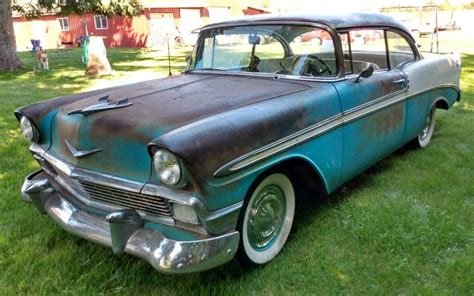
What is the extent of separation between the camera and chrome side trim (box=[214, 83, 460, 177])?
230 cm

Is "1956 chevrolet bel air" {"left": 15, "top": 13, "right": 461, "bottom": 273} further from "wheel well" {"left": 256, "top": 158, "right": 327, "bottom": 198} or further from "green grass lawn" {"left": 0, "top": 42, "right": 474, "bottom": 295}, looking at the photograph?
"green grass lawn" {"left": 0, "top": 42, "right": 474, "bottom": 295}

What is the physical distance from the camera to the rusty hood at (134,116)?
238cm

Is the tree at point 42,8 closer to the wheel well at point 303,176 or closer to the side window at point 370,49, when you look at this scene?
the side window at point 370,49

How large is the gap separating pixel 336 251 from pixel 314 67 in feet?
4.65

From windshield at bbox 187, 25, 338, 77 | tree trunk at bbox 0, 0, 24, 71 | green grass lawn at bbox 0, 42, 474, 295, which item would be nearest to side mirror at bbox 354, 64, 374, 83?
windshield at bbox 187, 25, 338, 77

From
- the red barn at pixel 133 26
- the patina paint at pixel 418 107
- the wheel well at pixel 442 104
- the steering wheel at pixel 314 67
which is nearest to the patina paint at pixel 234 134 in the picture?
the steering wheel at pixel 314 67

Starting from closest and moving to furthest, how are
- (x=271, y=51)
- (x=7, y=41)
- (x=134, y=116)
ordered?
(x=134, y=116), (x=271, y=51), (x=7, y=41)

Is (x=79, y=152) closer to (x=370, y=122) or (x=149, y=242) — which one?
(x=149, y=242)

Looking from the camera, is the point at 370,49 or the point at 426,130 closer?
the point at 370,49

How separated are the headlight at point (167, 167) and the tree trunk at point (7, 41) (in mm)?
12604

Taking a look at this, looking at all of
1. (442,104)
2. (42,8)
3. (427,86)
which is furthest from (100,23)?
(427,86)

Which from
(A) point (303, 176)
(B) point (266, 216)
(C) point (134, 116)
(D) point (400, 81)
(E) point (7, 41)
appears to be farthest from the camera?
(E) point (7, 41)

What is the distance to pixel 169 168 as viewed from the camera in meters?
2.14

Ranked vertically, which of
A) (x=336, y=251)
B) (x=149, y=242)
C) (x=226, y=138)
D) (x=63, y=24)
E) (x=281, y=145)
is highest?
(x=63, y=24)
